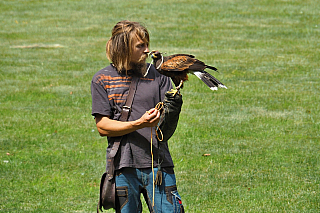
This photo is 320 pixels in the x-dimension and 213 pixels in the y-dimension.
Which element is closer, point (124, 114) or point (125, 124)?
point (125, 124)

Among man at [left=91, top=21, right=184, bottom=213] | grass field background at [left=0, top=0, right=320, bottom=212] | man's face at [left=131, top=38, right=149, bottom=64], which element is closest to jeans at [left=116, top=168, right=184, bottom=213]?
man at [left=91, top=21, right=184, bottom=213]

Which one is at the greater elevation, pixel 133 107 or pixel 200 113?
pixel 133 107

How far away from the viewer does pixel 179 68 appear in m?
3.90

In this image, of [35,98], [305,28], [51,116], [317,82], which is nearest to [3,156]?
[51,116]

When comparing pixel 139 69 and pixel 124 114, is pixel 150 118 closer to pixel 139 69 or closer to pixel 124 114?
pixel 124 114

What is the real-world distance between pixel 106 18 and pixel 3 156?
43.1 feet

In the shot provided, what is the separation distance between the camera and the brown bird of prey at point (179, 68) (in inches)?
153

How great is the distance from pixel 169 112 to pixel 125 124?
356mm

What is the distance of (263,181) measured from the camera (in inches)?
251

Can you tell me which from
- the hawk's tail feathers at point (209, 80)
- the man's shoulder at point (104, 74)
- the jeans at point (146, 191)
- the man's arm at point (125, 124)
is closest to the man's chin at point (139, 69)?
the man's shoulder at point (104, 74)

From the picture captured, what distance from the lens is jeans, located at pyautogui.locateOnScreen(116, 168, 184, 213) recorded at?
3.54 meters

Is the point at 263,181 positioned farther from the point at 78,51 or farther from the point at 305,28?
the point at 305,28

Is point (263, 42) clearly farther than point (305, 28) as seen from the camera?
No

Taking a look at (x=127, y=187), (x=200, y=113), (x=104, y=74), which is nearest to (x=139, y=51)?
(x=104, y=74)
